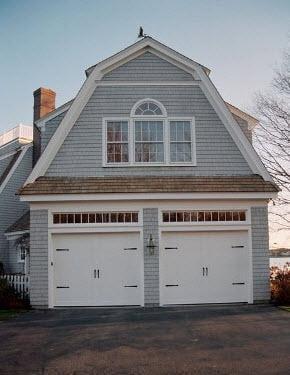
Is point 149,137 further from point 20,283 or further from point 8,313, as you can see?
point 8,313

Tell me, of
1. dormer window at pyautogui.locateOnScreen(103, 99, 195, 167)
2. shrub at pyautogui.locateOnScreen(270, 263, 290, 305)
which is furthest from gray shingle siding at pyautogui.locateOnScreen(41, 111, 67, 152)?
shrub at pyautogui.locateOnScreen(270, 263, 290, 305)

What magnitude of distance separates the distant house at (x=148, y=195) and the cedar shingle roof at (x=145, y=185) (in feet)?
0.11

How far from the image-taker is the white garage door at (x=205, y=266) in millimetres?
16375

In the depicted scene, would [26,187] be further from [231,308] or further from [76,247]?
[231,308]

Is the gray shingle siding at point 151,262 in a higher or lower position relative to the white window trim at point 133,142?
lower

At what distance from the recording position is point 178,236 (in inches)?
651

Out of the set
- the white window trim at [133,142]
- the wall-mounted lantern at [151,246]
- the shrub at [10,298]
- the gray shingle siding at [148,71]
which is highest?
the gray shingle siding at [148,71]

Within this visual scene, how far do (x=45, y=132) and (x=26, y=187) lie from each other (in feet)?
8.97

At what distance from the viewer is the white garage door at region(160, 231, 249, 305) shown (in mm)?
16375

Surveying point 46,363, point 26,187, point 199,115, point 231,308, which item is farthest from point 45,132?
point 46,363

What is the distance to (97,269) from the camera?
16.3 meters

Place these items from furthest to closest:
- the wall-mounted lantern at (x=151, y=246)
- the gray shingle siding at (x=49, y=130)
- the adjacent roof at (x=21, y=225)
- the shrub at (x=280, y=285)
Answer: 1. the adjacent roof at (x=21, y=225)
2. the gray shingle siding at (x=49, y=130)
3. the wall-mounted lantern at (x=151, y=246)
4. the shrub at (x=280, y=285)

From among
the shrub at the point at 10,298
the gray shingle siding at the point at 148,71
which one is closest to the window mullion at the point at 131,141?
the gray shingle siding at the point at 148,71

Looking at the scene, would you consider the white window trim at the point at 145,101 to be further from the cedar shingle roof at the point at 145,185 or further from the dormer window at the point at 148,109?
the cedar shingle roof at the point at 145,185
